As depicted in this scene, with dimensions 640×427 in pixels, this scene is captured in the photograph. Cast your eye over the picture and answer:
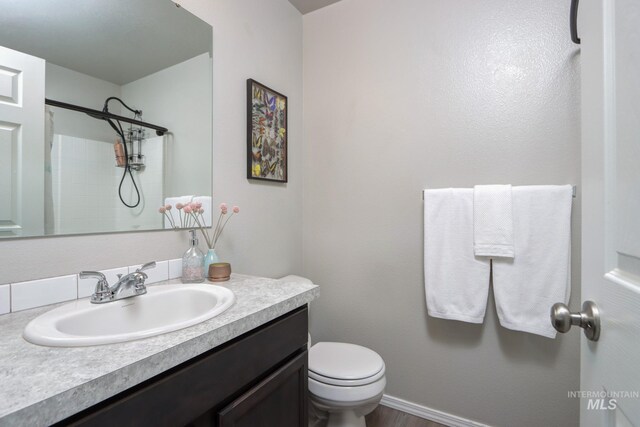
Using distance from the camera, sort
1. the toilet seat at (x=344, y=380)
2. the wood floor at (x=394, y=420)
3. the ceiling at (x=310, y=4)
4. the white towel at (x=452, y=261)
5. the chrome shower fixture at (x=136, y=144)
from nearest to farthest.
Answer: the chrome shower fixture at (x=136, y=144), the toilet seat at (x=344, y=380), the white towel at (x=452, y=261), the wood floor at (x=394, y=420), the ceiling at (x=310, y=4)

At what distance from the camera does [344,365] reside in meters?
1.38

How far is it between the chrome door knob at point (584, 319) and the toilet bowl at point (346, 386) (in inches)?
37.1

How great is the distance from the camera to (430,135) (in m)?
1.61

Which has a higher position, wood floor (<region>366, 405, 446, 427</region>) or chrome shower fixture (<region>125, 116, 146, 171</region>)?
chrome shower fixture (<region>125, 116, 146, 171</region>)

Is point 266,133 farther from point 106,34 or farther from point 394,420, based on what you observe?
point 394,420

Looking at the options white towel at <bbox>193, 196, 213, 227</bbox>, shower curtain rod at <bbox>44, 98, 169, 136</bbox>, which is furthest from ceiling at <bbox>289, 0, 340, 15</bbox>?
white towel at <bbox>193, 196, 213, 227</bbox>

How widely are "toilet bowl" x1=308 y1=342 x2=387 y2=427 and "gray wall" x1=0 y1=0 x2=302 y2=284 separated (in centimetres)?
60

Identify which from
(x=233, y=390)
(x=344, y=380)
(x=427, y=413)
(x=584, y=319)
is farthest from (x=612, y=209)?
(x=427, y=413)

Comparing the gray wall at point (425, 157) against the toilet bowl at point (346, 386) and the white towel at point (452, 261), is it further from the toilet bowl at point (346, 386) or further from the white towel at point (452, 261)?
the toilet bowl at point (346, 386)

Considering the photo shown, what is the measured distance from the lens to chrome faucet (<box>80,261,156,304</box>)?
84cm

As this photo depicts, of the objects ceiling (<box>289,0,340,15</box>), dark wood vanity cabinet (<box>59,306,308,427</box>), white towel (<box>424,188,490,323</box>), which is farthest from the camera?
ceiling (<box>289,0,340,15</box>)

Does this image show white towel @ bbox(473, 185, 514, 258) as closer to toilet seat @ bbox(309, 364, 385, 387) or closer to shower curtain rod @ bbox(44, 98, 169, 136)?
toilet seat @ bbox(309, 364, 385, 387)

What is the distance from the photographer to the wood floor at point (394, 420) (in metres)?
1.58

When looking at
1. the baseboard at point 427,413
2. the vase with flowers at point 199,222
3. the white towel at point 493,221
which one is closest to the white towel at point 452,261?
the white towel at point 493,221
